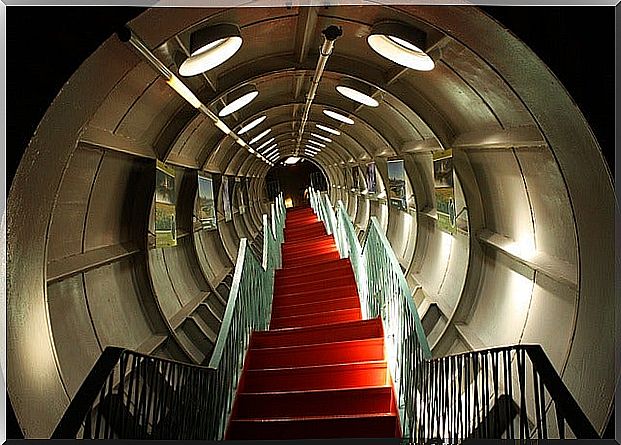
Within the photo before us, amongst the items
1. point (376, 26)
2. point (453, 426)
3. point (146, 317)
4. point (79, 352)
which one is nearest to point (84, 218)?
point (146, 317)

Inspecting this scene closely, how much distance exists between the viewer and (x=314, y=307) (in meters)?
4.78

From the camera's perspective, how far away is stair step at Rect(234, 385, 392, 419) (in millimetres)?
3373

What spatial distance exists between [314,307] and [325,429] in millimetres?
1628

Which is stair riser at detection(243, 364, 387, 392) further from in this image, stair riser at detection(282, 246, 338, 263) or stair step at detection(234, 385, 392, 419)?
stair riser at detection(282, 246, 338, 263)

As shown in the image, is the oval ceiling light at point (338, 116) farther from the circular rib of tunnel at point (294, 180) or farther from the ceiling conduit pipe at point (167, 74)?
the circular rib of tunnel at point (294, 180)

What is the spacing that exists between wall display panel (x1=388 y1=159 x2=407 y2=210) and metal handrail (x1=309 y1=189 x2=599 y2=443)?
0.33 meters

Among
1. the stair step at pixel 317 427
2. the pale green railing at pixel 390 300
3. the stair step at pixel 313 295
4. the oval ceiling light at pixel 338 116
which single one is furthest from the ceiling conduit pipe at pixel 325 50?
the stair step at pixel 317 427

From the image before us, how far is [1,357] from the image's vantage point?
237cm

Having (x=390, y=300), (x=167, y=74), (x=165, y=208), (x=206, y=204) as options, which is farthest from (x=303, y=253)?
(x=167, y=74)

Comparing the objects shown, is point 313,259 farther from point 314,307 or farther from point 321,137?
point 321,137

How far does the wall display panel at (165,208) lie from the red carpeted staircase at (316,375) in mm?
855

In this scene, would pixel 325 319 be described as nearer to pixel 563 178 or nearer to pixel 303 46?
pixel 303 46

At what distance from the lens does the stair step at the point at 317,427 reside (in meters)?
3.11

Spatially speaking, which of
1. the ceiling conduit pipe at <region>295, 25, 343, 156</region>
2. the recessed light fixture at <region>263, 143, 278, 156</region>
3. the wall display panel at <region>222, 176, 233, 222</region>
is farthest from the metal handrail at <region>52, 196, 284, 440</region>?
the recessed light fixture at <region>263, 143, 278, 156</region>
